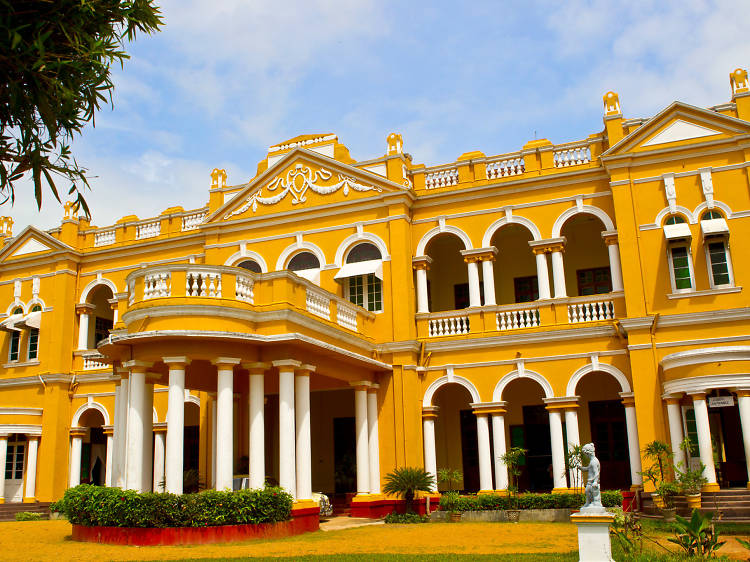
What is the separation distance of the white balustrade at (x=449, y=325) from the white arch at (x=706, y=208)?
570 cm

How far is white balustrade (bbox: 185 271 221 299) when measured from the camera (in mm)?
14039

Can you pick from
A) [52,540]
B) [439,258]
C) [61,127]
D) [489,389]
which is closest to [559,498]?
[489,389]

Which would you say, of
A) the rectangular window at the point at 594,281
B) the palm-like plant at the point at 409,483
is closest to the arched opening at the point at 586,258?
the rectangular window at the point at 594,281

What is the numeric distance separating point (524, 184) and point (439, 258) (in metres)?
3.79

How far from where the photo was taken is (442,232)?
19484mm

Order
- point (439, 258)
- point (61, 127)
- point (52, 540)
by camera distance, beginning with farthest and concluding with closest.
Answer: point (439, 258) < point (52, 540) < point (61, 127)

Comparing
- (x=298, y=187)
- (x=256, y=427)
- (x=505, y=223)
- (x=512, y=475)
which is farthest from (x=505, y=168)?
(x=256, y=427)

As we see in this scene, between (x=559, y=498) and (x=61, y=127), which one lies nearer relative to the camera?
(x=61, y=127)

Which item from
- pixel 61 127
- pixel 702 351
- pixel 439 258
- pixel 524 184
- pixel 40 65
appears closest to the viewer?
pixel 40 65

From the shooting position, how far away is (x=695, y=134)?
17422mm

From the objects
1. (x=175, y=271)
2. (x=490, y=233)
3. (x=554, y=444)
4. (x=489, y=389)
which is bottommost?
(x=554, y=444)

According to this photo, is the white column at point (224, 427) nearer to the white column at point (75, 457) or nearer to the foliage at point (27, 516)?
the foliage at point (27, 516)

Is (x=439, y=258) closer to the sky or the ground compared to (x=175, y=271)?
closer to the sky

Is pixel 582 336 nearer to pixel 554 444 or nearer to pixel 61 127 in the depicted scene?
pixel 554 444
